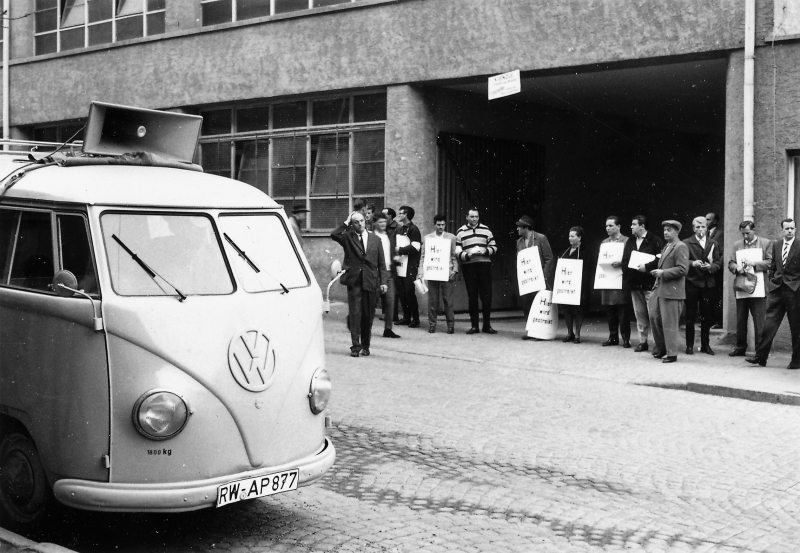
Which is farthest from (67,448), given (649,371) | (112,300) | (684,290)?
(684,290)

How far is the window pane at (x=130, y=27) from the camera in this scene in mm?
22609

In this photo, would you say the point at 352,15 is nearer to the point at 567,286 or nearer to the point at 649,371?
the point at 567,286

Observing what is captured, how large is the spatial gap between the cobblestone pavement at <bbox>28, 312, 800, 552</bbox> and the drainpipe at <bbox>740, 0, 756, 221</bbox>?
4.02m

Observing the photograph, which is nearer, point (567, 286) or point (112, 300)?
point (112, 300)

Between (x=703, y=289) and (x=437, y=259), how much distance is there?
13.9ft

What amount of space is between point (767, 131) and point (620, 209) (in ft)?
30.9

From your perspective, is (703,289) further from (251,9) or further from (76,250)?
(251,9)

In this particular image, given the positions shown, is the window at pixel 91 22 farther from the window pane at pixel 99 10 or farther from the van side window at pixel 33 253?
the van side window at pixel 33 253

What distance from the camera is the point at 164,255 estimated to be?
5.99m

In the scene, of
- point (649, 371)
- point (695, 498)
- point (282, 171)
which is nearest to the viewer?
point (695, 498)

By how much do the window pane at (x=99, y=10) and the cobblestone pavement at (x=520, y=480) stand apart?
1430 cm

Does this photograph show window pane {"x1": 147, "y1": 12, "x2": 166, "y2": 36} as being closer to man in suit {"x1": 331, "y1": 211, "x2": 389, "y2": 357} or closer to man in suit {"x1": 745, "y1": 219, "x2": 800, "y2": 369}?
man in suit {"x1": 331, "y1": 211, "x2": 389, "y2": 357}

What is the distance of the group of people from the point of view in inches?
524

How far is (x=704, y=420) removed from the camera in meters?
10.1
